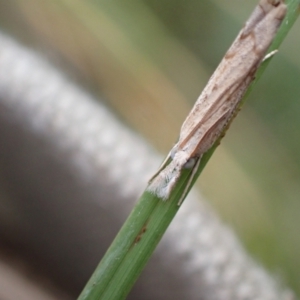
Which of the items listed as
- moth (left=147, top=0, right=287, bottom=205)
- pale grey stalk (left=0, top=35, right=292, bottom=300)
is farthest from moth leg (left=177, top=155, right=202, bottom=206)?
pale grey stalk (left=0, top=35, right=292, bottom=300)

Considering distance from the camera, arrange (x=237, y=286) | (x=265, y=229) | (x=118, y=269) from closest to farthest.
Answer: (x=118, y=269), (x=237, y=286), (x=265, y=229)

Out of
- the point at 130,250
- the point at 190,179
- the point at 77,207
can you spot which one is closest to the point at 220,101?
the point at 190,179

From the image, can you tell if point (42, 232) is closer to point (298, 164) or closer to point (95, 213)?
point (95, 213)

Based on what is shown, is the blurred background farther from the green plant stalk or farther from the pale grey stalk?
the green plant stalk

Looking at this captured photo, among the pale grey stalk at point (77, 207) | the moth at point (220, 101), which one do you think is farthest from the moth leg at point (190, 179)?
the pale grey stalk at point (77, 207)

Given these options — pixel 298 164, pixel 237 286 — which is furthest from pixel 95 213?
pixel 298 164

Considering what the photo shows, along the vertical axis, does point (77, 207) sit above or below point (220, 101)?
below

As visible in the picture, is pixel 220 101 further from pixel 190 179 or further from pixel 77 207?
pixel 77 207
